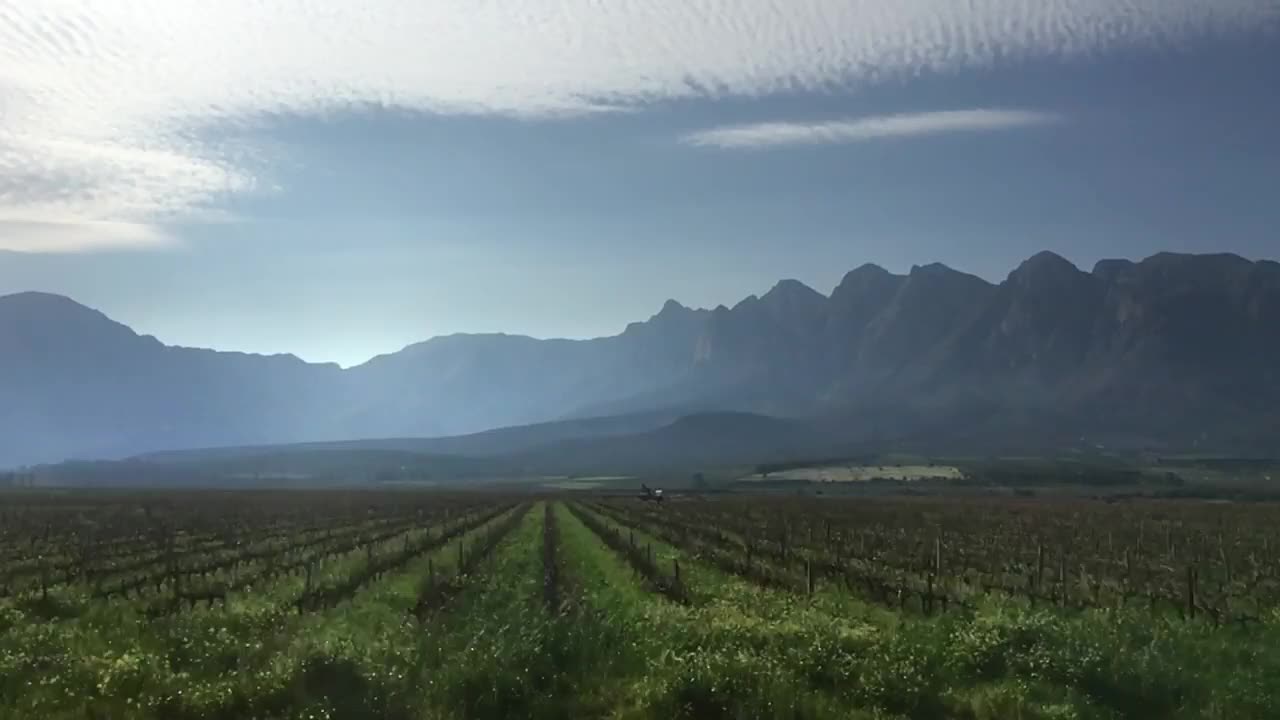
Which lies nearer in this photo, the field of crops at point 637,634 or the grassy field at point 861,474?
the field of crops at point 637,634

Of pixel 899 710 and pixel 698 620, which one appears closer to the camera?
pixel 899 710

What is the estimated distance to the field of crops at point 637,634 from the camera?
15.3 m

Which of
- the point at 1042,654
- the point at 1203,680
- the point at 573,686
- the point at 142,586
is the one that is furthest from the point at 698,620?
the point at 142,586

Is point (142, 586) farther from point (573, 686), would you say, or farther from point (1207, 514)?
point (1207, 514)

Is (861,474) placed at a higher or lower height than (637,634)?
higher

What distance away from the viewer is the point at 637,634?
726 inches

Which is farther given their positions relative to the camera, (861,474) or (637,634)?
(861,474)

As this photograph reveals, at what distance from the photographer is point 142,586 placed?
32969 millimetres

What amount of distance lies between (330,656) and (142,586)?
19.9m

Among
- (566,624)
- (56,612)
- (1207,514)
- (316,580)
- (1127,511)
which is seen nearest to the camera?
(566,624)

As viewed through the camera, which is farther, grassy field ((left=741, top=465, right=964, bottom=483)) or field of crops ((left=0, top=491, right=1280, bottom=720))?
grassy field ((left=741, top=465, right=964, bottom=483))

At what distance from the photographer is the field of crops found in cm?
1527

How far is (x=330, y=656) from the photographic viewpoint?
16.5 m

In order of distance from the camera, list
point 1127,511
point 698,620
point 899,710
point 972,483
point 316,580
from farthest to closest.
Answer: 1. point 972,483
2. point 1127,511
3. point 316,580
4. point 698,620
5. point 899,710
